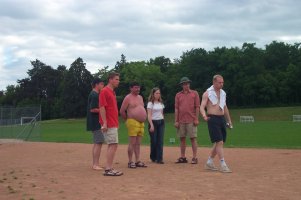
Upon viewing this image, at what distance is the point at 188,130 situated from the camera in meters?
10.7

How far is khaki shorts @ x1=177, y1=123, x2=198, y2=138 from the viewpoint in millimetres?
10651

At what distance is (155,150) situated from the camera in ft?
35.6

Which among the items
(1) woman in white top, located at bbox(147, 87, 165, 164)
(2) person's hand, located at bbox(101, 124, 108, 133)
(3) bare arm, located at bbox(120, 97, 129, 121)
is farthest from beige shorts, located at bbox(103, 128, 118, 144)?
(1) woman in white top, located at bbox(147, 87, 165, 164)

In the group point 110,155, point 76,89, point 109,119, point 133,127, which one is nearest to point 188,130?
point 133,127

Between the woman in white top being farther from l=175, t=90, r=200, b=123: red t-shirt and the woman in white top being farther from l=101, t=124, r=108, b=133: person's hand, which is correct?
l=101, t=124, r=108, b=133: person's hand

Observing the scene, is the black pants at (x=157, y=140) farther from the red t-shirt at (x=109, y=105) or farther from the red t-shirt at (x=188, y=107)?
the red t-shirt at (x=109, y=105)

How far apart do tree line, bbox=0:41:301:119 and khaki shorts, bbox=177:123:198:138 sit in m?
73.0

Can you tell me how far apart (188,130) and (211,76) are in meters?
81.5

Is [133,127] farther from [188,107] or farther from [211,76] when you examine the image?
[211,76]

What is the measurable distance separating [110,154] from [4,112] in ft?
80.2

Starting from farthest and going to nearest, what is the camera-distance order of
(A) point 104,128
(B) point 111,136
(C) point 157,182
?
(B) point 111,136 → (A) point 104,128 → (C) point 157,182

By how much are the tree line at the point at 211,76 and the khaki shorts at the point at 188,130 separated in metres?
73.0

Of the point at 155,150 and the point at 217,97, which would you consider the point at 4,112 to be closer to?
the point at 155,150

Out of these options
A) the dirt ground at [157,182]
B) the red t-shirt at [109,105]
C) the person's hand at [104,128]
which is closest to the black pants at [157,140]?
the dirt ground at [157,182]
